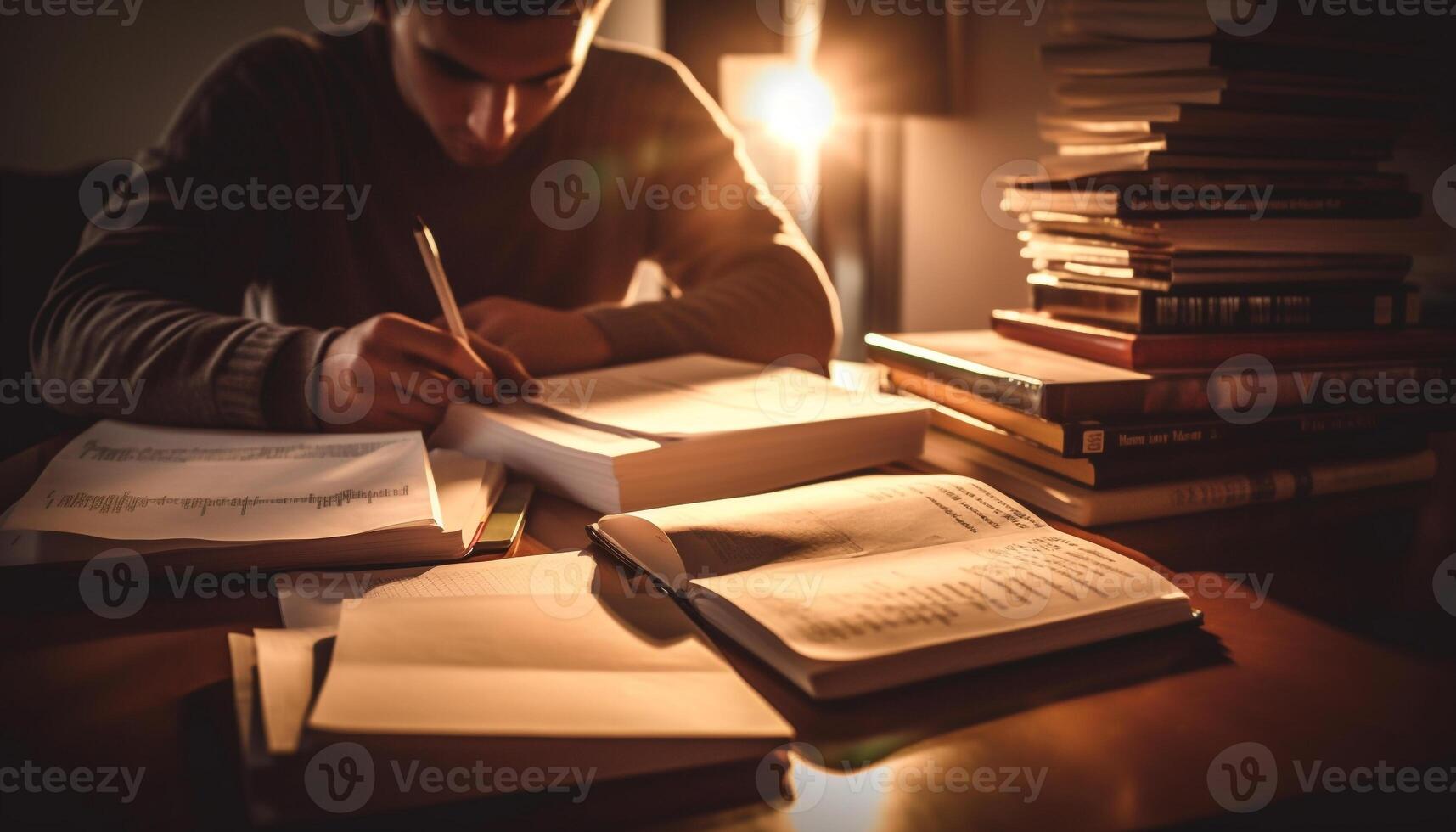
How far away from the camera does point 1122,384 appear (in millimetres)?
683

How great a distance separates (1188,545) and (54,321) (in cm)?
106

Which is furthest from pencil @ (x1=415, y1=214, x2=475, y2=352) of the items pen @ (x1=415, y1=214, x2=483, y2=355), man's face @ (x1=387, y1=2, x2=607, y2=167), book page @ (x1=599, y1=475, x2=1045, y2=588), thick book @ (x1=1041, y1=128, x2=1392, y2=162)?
thick book @ (x1=1041, y1=128, x2=1392, y2=162)

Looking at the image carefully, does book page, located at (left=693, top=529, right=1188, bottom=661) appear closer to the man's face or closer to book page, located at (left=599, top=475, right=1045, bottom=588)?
book page, located at (left=599, top=475, right=1045, bottom=588)

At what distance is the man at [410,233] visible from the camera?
840 millimetres

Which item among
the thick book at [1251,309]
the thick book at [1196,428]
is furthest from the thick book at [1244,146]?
the thick book at [1196,428]

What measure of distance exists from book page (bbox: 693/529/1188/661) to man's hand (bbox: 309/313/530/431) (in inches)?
16.4

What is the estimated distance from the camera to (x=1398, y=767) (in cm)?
35

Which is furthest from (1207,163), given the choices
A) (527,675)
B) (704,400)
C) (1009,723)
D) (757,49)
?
(757,49)

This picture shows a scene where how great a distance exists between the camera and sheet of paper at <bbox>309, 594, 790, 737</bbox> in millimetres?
339

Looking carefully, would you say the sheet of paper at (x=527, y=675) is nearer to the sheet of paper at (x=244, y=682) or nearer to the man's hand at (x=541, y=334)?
the sheet of paper at (x=244, y=682)

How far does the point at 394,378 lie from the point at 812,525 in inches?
Answer: 16.6

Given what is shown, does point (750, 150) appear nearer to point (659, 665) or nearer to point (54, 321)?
point (54, 321)

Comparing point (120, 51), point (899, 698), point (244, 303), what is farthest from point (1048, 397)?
point (120, 51)

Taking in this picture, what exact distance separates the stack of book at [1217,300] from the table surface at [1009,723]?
0.49ft
